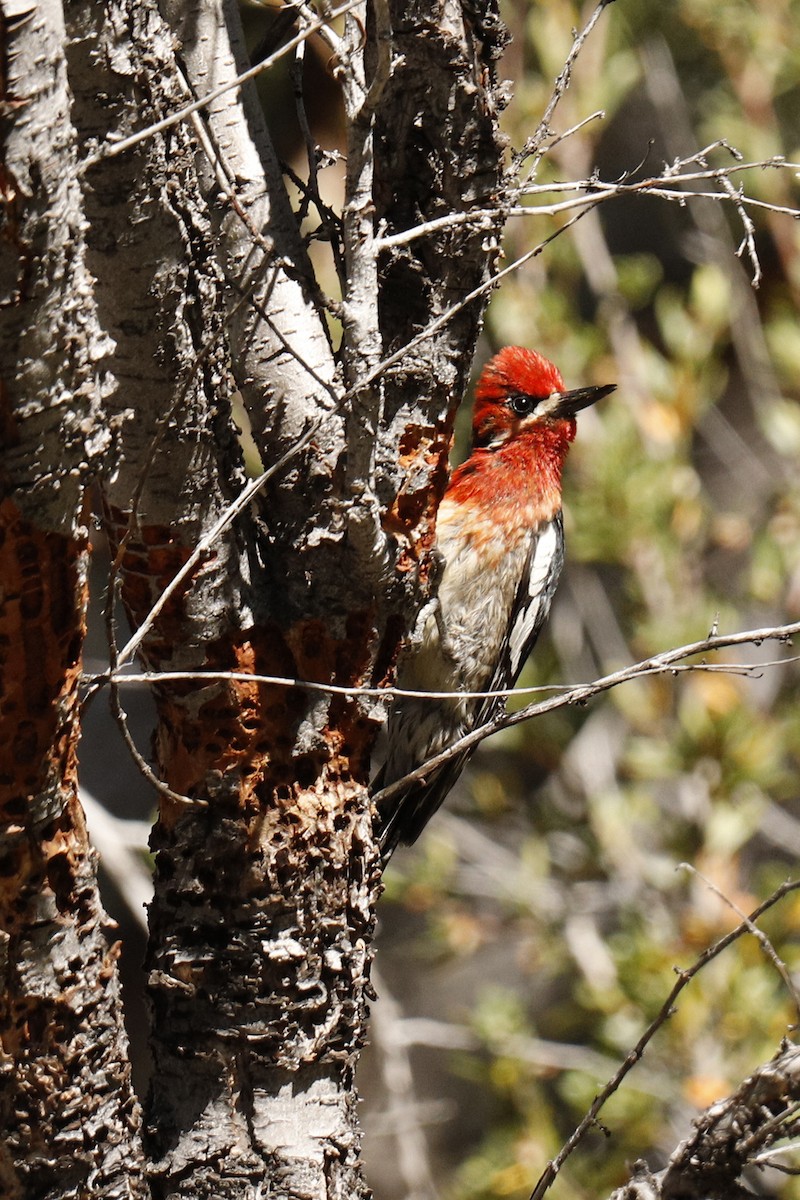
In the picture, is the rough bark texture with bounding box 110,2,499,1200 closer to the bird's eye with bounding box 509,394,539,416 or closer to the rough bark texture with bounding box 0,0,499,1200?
the rough bark texture with bounding box 0,0,499,1200

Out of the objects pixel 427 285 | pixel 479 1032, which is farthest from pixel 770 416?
pixel 427 285

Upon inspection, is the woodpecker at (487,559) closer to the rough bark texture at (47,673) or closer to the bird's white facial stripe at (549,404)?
the bird's white facial stripe at (549,404)

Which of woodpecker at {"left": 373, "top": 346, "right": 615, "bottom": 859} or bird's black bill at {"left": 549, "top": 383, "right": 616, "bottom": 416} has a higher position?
bird's black bill at {"left": 549, "top": 383, "right": 616, "bottom": 416}

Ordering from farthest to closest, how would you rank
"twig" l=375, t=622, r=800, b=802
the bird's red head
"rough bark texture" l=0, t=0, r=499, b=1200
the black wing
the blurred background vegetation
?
the blurred background vegetation → the bird's red head → the black wing → "twig" l=375, t=622, r=800, b=802 → "rough bark texture" l=0, t=0, r=499, b=1200

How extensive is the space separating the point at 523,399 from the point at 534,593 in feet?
1.79

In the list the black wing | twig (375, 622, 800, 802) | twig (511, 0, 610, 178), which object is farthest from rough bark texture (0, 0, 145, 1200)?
the black wing

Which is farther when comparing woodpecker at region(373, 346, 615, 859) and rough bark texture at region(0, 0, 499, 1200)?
woodpecker at region(373, 346, 615, 859)

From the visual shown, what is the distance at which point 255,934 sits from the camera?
1873mm

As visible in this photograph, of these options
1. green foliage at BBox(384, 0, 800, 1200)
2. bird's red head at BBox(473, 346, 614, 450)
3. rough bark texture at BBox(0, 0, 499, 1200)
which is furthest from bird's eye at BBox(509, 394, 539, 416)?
rough bark texture at BBox(0, 0, 499, 1200)

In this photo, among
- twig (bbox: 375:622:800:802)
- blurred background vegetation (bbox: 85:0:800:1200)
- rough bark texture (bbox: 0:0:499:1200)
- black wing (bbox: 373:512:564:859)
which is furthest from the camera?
blurred background vegetation (bbox: 85:0:800:1200)

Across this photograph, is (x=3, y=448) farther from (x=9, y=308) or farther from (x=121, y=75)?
(x=121, y=75)

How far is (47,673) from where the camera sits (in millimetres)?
1485

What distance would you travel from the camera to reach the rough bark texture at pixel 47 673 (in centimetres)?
127

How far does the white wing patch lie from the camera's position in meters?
3.58
